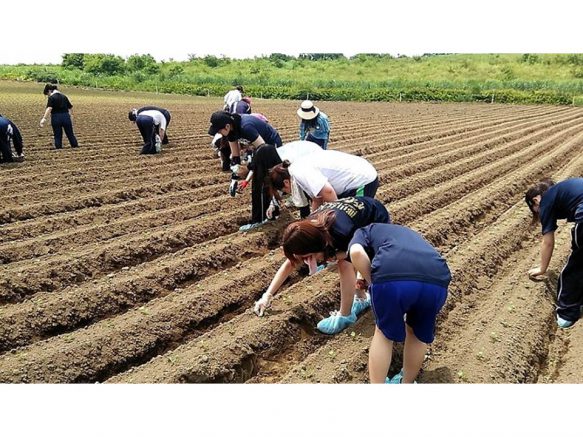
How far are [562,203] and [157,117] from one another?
260 inches

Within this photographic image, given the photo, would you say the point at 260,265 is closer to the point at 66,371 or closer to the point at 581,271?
the point at 66,371

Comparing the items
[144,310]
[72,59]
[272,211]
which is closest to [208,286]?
[144,310]

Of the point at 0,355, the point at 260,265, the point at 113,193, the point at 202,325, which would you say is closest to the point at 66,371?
the point at 0,355

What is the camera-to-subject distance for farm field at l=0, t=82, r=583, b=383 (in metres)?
2.98

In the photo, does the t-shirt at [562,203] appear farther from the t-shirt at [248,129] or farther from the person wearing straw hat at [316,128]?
the person wearing straw hat at [316,128]

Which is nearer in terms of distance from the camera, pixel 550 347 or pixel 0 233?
pixel 550 347

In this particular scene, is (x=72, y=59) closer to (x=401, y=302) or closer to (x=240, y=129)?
(x=401, y=302)

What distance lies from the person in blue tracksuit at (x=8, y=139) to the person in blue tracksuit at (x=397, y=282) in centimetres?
641

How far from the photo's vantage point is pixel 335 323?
3.35 meters

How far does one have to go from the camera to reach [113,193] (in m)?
6.20

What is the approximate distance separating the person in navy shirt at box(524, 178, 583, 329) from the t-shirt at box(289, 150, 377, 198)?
1167mm

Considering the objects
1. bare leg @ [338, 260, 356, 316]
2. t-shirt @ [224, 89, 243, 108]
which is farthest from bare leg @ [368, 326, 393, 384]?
t-shirt @ [224, 89, 243, 108]

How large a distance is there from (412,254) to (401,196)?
4.66 meters

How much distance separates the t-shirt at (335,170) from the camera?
3.42 m
